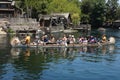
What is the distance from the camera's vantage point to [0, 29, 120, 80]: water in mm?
29936

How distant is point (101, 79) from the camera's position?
94.9 feet

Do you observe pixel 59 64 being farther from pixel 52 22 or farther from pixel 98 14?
pixel 98 14

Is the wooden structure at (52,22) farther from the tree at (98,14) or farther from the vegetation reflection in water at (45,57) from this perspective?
the tree at (98,14)

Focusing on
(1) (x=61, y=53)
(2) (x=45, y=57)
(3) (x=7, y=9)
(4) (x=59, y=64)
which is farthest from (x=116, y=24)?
(4) (x=59, y=64)

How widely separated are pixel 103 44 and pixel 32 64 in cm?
2188

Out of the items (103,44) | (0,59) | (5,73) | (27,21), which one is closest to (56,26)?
(27,21)

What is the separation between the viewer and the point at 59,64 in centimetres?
3644

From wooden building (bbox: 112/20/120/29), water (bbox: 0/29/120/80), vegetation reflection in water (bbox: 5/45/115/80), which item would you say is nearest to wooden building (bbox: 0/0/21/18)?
vegetation reflection in water (bbox: 5/45/115/80)

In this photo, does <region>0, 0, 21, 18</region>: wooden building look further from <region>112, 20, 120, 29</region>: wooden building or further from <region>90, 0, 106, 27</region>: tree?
<region>112, 20, 120, 29</region>: wooden building

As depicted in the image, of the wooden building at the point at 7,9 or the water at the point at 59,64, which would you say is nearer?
the water at the point at 59,64

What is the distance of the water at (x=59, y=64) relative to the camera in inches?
1179

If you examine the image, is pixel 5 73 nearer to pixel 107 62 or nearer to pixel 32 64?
pixel 32 64

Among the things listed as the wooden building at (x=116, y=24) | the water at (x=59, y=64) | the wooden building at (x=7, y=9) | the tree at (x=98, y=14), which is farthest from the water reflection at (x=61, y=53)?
the wooden building at (x=116, y=24)

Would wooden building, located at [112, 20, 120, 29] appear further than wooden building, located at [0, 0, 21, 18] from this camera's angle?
Yes
